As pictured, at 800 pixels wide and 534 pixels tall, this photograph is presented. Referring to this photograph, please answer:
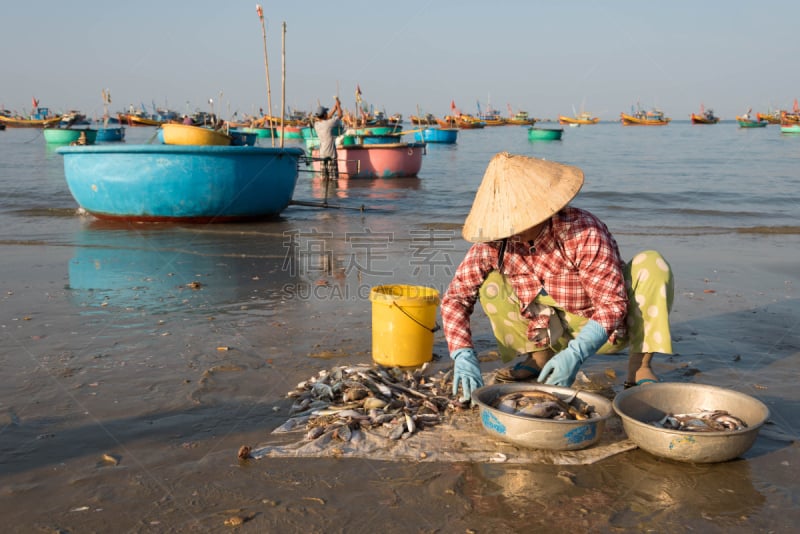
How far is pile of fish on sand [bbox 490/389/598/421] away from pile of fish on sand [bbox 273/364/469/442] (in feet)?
1.26

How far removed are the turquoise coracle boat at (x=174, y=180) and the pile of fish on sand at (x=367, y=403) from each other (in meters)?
6.41

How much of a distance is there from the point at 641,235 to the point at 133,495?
9205mm

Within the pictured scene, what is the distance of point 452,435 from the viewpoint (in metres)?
3.15

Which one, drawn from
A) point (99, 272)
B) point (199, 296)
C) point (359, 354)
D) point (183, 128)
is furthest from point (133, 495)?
point (183, 128)

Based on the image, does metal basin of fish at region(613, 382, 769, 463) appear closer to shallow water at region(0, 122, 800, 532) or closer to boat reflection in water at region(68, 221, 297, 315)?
shallow water at region(0, 122, 800, 532)

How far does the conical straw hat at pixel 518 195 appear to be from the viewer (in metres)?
3.09

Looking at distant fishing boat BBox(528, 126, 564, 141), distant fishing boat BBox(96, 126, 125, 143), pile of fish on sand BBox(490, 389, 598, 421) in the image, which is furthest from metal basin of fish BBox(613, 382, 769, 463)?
distant fishing boat BBox(96, 126, 125, 143)

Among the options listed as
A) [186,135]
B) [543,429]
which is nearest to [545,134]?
[186,135]

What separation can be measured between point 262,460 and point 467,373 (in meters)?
1.01

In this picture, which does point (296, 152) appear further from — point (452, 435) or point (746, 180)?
point (746, 180)

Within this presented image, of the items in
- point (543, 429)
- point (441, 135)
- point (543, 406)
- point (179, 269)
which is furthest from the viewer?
point (441, 135)

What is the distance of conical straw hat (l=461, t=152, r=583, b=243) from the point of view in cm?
309

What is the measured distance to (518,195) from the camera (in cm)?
315

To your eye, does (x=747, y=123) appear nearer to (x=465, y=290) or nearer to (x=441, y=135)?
(x=441, y=135)
